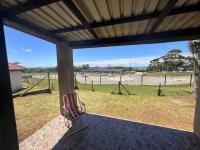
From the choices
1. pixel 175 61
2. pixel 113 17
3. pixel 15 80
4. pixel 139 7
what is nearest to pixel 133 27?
pixel 113 17

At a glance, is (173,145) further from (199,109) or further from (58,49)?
(58,49)

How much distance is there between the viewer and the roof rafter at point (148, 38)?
324cm

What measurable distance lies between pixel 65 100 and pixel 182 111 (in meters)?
4.35

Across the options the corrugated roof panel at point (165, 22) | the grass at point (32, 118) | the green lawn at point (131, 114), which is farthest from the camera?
the green lawn at point (131, 114)

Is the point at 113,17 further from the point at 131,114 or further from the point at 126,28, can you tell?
the point at 131,114

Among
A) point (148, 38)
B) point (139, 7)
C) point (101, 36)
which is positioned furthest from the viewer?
point (101, 36)

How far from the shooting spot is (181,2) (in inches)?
79.0

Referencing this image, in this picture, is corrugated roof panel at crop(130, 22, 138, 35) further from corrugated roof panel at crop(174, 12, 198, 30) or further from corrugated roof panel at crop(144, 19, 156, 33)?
corrugated roof panel at crop(174, 12, 198, 30)

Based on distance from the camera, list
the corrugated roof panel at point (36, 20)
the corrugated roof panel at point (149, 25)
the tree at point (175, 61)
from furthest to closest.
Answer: the tree at point (175, 61), the corrugated roof panel at point (149, 25), the corrugated roof panel at point (36, 20)

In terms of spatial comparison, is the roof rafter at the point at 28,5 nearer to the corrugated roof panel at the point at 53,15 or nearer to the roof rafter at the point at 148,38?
the corrugated roof panel at the point at 53,15

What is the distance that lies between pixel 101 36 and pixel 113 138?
9.41 ft

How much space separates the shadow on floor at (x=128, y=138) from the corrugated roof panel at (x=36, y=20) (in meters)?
2.75

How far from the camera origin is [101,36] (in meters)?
3.91

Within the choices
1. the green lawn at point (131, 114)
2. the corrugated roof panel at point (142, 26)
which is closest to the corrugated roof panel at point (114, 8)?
the corrugated roof panel at point (142, 26)
